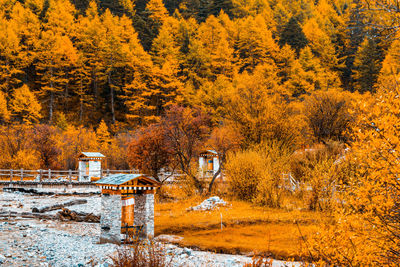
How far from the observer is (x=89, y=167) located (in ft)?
81.7

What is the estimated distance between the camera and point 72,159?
29594mm

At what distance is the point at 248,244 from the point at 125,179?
4933mm

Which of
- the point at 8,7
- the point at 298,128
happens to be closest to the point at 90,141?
the point at 298,128

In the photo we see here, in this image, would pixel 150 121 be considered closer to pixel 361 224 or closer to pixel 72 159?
pixel 72 159

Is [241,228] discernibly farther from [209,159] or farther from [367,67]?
[367,67]

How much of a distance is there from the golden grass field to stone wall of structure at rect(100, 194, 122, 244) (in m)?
2.31

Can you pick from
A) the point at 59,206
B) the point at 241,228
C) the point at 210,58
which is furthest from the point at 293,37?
the point at 59,206

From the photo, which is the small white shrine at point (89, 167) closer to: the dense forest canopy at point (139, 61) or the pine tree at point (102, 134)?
the pine tree at point (102, 134)

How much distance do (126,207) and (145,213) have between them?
74 cm

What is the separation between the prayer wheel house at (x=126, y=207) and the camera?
10.1m

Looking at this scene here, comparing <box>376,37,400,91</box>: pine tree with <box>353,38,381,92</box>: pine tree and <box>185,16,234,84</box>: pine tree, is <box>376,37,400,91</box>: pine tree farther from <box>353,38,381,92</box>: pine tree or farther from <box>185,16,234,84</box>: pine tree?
<box>185,16,234,84</box>: pine tree

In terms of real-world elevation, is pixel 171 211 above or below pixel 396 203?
below

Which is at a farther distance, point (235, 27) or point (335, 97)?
point (235, 27)

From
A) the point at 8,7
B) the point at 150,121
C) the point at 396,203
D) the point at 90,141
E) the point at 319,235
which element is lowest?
the point at 319,235
